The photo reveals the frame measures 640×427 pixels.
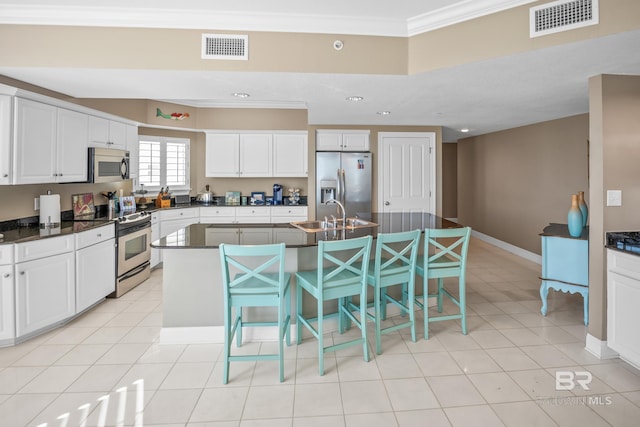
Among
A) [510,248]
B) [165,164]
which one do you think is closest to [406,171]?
[510,248]

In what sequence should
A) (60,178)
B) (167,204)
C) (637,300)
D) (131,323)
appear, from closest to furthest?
(637,300) < (131,323) < (60,178) < (167,204)

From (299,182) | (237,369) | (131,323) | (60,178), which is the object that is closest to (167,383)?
(237,369)

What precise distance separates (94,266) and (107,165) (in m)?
1.37

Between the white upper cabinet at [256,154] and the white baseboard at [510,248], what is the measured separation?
3.85 m

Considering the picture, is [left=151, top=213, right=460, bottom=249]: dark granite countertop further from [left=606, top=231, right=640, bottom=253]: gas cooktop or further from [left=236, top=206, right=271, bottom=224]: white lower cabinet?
[left=236, top=206, right=271, bottom=224]: white lower cabinet

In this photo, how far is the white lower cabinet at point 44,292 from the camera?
291 cm

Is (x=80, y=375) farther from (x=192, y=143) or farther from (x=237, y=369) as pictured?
(x=192, y=143)

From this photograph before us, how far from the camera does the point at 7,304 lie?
112 inches

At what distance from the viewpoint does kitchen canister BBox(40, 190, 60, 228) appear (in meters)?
3.58

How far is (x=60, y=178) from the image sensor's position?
3.68 meters

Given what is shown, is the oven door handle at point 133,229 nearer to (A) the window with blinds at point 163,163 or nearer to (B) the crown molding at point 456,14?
(A) the window with blinds at point 163,163

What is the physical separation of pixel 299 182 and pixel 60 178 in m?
3.70

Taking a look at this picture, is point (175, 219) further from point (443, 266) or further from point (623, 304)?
point (623, 304)

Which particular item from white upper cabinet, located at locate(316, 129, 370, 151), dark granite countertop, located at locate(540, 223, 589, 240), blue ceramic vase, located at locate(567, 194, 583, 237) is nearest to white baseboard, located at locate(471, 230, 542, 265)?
dark granite countertop, located at locate(540, 223, 589, 240)
